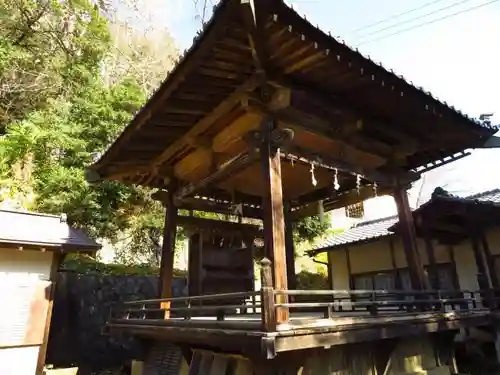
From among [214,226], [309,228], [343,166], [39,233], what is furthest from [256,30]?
[309,228]

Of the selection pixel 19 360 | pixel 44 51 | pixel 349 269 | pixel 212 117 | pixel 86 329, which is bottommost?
pixel 19 360

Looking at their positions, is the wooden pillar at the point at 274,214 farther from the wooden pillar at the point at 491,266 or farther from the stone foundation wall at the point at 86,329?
the wooden pillar at the point at 491,266

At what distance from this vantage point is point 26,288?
8.73 metres

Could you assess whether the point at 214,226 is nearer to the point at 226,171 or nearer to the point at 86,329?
the point at 226,171

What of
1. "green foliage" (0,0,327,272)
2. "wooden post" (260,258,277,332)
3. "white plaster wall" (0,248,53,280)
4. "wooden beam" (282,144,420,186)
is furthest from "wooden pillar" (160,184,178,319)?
"green foliage" (0,0,327,272)

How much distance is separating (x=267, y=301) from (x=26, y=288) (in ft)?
23.9

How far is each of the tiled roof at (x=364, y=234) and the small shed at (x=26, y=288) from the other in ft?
32.9

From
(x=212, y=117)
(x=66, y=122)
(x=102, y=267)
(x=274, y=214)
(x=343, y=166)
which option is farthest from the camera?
(x=66, y=122)

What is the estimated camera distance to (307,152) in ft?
21.2

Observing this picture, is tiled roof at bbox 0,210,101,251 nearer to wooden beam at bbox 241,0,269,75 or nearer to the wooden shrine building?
the wooden shrine building

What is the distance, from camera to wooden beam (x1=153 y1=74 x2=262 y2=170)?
18.8ft

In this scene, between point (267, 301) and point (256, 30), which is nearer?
point (267, 301)

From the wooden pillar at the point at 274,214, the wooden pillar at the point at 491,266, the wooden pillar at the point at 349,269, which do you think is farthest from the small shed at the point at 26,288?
the wooden pillar at the point at 491,266

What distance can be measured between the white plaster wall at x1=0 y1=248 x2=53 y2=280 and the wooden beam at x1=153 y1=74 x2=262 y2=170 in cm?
391
